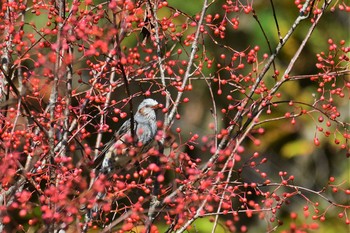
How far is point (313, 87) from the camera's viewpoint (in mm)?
9297

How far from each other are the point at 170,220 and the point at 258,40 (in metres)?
5.72

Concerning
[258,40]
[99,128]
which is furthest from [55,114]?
[258,40]

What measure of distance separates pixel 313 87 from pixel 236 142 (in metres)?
6.14

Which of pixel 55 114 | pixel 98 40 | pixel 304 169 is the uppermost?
pixel 98 40

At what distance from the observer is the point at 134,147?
3.54 meters

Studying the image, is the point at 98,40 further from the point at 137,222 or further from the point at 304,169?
the point at 304,169

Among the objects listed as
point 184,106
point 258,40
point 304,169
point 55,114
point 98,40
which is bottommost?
point 304,169

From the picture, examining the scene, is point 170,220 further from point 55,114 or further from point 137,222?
point 55,114

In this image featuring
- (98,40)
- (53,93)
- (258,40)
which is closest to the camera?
(98,40)

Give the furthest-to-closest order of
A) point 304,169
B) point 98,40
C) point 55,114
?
point 304,169 → point 55,114 → point 98,40

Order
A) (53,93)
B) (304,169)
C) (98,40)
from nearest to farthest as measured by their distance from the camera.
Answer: (98,40) < (53,93) < (304,169)

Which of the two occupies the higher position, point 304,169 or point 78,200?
point 78,200

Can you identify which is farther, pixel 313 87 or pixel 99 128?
→ pixel 313 87

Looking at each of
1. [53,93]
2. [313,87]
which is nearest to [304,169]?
[313,87]
